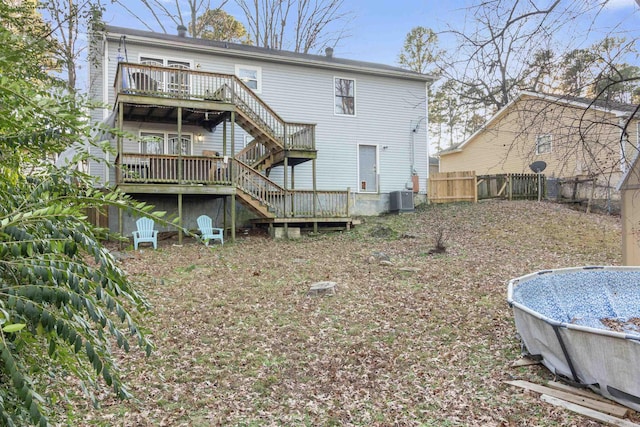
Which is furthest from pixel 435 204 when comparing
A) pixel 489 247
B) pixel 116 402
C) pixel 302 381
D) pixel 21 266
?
pixel 21 266

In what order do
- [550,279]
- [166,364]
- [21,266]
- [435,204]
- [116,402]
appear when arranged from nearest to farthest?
[21,266]
[116,402]
[166,364]
[550,279]
[435,204]

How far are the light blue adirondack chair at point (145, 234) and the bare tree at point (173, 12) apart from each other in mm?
12490

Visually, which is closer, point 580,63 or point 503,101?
point 580,63

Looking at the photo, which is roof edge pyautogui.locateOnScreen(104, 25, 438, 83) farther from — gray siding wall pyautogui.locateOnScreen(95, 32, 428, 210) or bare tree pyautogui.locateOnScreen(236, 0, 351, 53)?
bare tree pyautogui.locateOnScreen(236, 0, 351, 53)

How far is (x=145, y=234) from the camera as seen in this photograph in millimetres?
11719

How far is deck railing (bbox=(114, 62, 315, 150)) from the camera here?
11680 millimetres

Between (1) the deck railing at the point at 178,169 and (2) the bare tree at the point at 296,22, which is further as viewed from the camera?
(2) the bare tree at the point at 296,22

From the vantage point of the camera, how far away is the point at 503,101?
536 cm

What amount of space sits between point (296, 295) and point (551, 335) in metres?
4.21

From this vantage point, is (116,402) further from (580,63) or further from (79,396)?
(580,63)

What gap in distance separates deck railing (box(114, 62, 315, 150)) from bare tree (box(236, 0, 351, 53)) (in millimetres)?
10878

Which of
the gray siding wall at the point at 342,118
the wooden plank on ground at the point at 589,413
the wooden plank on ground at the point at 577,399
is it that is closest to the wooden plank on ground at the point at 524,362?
the wooden plank on ground at the point at 577,399

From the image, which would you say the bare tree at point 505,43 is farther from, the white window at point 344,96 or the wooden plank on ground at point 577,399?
the white window at point 344,96

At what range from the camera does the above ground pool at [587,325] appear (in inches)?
147
